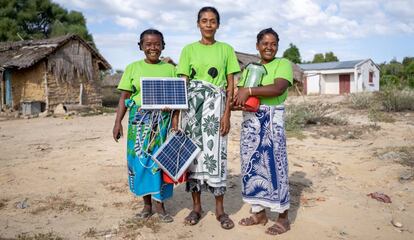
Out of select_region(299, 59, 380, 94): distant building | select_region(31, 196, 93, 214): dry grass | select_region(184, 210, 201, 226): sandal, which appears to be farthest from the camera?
select_region(299, 59, 380, 94): distant building

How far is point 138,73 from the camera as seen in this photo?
132 inches

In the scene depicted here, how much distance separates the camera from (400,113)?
37.3 feet

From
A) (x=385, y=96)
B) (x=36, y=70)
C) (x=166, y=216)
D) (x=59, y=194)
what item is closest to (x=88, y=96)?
(x=36, y=70)

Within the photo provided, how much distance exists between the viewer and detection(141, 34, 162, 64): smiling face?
3350mm

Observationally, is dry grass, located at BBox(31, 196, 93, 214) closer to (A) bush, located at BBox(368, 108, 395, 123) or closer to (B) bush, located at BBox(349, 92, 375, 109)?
(A) bush, located at BBox(368, 108, 395, 123)

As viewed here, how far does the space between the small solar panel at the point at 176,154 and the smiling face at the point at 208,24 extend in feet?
2.91

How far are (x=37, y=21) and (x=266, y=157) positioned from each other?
30637mm

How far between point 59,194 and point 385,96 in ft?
35.2

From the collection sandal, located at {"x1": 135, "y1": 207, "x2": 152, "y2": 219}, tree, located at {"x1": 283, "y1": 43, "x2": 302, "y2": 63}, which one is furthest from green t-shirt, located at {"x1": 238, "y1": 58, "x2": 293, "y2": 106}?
tree, located at {"x1": 283, "y1": 43, "x2": 302, "y2": 63}

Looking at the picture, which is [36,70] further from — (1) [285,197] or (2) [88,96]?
(1) [285,197]

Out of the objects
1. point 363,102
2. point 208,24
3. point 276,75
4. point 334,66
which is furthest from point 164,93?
point 334,66

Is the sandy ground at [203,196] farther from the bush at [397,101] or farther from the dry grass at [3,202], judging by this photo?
the bush at [397,101]

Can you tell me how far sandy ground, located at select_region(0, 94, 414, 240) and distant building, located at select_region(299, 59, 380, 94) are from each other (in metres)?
24.2

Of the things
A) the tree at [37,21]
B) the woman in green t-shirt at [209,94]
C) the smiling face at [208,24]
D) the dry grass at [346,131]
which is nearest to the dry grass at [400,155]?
the dry grass at [346,131]
